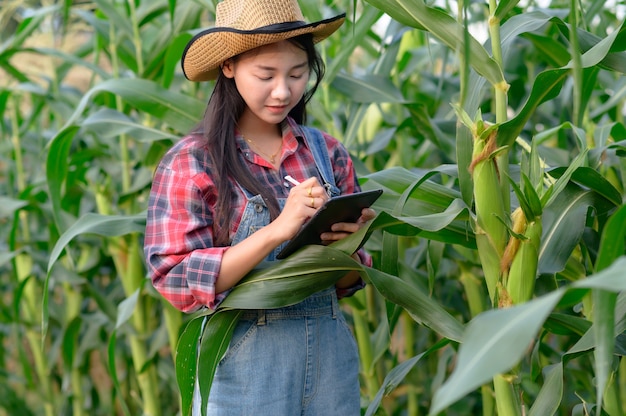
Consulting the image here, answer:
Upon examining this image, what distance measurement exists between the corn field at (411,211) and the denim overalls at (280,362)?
0.16 ft

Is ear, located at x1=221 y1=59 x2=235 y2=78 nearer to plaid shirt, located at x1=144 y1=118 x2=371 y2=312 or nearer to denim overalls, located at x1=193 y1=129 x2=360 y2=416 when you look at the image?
plaid shirt, located at x1=144 y1=118 x2=371 y2=312

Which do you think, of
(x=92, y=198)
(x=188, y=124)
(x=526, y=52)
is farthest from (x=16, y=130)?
(x=526, y=52)

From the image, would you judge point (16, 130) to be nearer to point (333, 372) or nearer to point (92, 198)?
point (92, 198)

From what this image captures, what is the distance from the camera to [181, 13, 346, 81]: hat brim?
123 centimetres

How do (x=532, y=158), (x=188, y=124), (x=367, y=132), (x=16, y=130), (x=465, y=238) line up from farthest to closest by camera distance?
(x=16, y=130) → (x=367, y=132) → (x=188, y=124) → (x=465, y=238) → (x=532, y=158)

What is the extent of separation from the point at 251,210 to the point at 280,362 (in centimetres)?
23

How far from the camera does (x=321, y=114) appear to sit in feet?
6.07

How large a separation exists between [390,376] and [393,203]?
28 centimetres

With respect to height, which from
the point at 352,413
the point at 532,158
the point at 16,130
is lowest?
the point at 352,413

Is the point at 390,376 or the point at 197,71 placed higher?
the point at 197,71

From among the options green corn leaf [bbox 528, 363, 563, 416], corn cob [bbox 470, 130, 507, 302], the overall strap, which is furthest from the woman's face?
green corn leaf [bbox 528, 363, 563, 416]

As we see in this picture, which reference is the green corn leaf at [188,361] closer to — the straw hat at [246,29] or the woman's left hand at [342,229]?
the woman's left hand at [342,229]

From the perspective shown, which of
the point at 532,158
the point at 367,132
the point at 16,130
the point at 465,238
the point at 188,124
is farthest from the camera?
the point at 16,130

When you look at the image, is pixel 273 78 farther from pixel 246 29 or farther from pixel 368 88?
pixel 368 88
